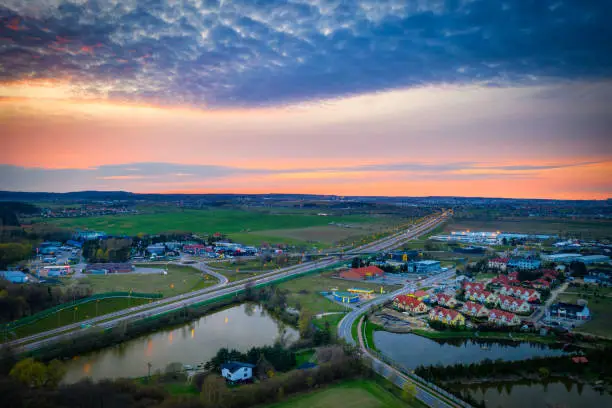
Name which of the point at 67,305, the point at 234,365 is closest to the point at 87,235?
the point at 67,305

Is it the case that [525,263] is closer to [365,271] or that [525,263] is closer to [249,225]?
[365,271]

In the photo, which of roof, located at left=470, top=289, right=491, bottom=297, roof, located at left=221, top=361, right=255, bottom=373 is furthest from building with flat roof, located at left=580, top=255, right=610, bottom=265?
roof, located at left=221, top=361, right=255, bottom=373

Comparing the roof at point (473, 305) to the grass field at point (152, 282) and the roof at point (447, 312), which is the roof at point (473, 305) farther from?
the grass field at point (152, 282)

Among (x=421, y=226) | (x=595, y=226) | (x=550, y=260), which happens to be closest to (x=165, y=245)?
(x=550, y=260)

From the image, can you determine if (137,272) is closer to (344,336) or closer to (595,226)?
(344,336)

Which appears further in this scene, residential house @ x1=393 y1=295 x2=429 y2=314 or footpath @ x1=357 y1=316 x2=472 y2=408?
residential house @ x1=393 y1=295 x2=429 y2=314

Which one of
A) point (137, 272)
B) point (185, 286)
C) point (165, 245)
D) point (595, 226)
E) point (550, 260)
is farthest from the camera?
point (595, 226)

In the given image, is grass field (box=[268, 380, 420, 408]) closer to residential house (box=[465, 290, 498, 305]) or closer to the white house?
the white house
